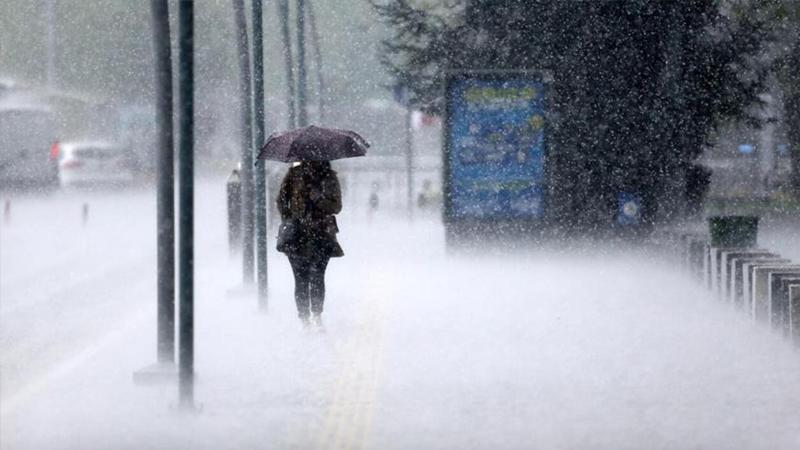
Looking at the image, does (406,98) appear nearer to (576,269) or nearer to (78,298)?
(576,269)

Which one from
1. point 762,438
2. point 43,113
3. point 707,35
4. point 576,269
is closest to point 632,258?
point 576,269

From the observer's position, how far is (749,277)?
656 inches

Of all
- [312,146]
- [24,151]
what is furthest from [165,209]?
[24,151]

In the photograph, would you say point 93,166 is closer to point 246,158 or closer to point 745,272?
point 246,158

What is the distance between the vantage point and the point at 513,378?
12.6 meters

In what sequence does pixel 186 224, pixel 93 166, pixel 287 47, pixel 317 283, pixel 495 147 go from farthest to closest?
pixel 93 166 < pixel 287 47 < pixel 495 147 < pixel 317 283 < pixel 186 224

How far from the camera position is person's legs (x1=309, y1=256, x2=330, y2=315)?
15.5 meters

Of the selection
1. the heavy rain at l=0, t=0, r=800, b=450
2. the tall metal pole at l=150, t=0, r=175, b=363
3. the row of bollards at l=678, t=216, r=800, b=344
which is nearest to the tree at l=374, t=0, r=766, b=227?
the heavy rain at l=0, t=0, r=800, b=450

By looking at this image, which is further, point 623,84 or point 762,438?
point 623,84

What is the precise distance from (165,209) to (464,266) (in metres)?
11.2

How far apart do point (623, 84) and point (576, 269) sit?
176 inches

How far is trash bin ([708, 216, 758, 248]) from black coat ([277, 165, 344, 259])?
5.60 meters

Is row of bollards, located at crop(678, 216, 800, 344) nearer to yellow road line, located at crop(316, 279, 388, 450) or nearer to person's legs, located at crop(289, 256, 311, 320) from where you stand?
yellow road line, located at crop(316, 279, 388, 450)

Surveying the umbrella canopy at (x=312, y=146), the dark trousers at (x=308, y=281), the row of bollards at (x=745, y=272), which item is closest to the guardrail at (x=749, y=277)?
the row of bollards at (x=745, y=272)
